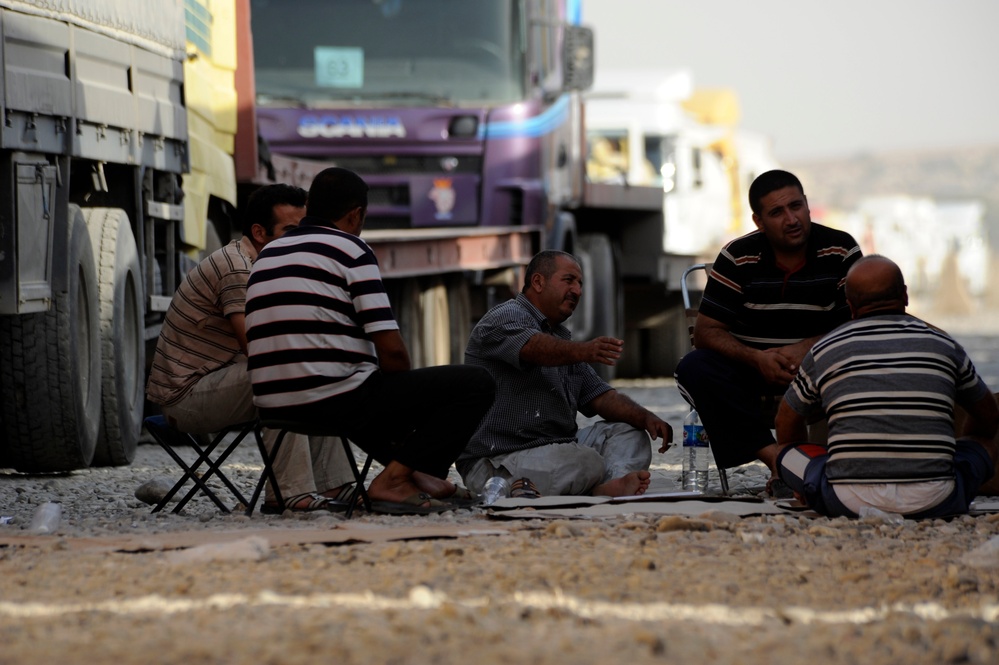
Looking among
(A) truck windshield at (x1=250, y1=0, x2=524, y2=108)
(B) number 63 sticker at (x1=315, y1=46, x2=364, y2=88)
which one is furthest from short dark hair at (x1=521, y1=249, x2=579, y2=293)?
(B) number 63 sticker at (x1=315, y1=46, x2=364, y2=88)

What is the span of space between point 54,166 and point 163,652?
449cm

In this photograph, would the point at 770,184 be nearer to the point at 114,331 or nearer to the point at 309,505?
the point at 309,505

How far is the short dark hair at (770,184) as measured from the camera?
696 centimetres

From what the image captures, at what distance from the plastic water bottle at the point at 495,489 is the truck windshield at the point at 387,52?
6891 millimetres

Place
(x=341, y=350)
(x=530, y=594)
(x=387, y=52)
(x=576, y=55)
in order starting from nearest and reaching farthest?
(x=530, y=594) < (x=341, y=350) < (x=387, y=52) < (x=576, y=55)

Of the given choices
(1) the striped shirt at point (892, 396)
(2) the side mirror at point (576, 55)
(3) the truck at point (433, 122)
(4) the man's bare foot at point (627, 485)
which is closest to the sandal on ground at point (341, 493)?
(4) the man's bare foot at point (627, 485)

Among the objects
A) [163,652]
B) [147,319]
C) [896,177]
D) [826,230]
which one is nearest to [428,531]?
[163,652]

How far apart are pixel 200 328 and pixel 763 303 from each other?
2286mm

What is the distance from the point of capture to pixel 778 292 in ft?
22.9

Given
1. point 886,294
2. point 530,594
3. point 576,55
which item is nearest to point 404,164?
point 576,55

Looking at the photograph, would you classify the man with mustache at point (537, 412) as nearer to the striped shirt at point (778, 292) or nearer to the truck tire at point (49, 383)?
the striped shirt at point (778, 292)

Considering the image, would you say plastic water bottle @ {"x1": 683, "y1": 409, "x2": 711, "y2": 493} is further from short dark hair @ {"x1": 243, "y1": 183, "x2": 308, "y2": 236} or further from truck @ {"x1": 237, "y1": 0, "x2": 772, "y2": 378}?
truck @ {"x1": 237, "y1": 0, "x2": 772, "y2": 378}

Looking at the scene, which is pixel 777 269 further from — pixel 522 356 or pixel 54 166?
pixel 54 166

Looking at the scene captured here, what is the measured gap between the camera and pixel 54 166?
7.66 meters
